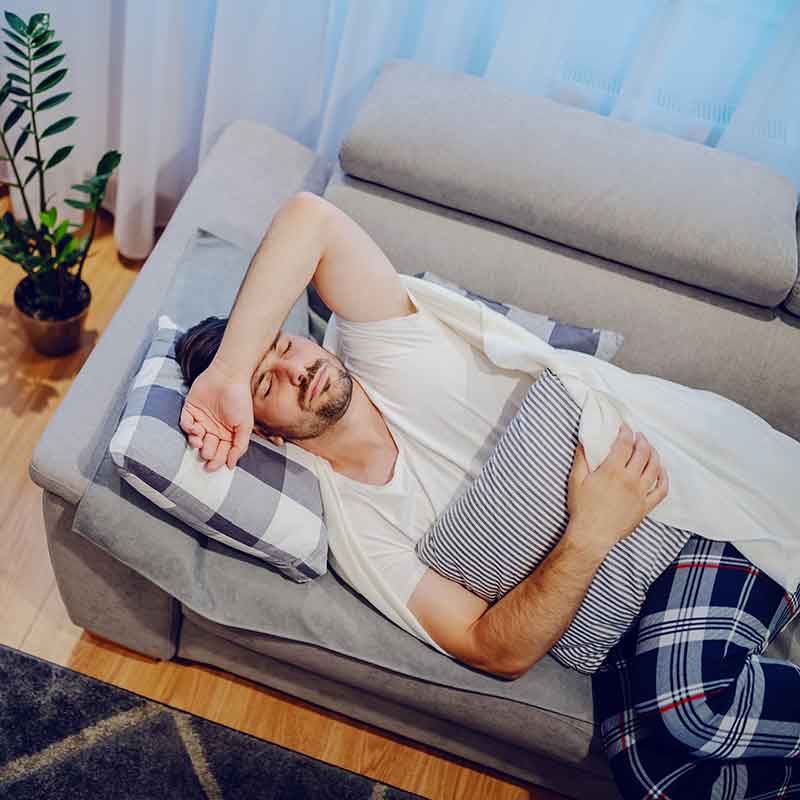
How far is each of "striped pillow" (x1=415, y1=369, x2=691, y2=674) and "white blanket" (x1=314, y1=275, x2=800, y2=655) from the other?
0.04 meters

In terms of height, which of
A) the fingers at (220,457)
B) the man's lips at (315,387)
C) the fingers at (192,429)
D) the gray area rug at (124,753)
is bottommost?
the gray area rug at (124,753)

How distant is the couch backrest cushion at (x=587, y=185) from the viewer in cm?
166

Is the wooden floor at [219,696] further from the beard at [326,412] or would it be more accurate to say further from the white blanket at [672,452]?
the beard at [326,412]

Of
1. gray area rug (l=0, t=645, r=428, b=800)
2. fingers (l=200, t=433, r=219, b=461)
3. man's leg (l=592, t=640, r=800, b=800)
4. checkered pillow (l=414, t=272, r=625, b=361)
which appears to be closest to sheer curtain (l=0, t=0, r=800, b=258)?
checkered pillow (l=414, t=272, r=625, b=361)

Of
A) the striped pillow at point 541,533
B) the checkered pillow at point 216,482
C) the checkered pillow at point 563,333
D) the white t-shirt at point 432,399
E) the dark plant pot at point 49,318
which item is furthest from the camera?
the dark plant pot at point 49,318

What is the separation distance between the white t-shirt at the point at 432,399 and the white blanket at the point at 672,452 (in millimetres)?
43

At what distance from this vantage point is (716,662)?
4.39 feet

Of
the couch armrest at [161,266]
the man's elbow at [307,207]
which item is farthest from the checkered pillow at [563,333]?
the couch armrest at [161,266]

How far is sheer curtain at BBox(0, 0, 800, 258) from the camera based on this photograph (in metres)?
1.80

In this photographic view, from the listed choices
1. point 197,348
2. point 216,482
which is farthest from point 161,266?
point 216,482

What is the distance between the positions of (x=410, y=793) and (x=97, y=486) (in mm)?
838

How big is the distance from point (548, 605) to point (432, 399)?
405 millimetres

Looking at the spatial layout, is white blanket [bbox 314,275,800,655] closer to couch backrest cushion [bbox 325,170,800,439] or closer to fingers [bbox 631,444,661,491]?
fingers [bbox 631,444,661,491]

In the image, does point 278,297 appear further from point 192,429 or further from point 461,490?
point 461,490
